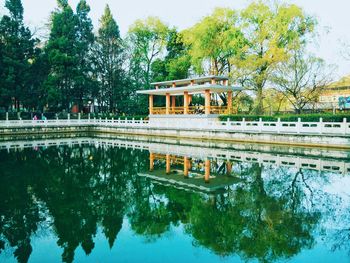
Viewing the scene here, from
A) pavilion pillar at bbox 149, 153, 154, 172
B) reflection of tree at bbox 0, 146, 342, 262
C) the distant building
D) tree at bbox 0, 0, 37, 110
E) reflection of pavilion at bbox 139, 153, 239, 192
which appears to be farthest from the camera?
tree at bbox 0, 0, 37, 110

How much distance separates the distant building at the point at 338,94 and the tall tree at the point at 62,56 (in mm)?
27365

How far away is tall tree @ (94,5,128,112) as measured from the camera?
41.5m

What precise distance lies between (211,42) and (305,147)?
55.0ft

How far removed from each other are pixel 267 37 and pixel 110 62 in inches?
834

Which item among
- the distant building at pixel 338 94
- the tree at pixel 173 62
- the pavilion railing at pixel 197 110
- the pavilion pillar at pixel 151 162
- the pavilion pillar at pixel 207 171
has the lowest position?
the pavilion pillar at pixel 151 162

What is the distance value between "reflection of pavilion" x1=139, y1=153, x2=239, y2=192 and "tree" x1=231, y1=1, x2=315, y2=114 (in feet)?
51.6

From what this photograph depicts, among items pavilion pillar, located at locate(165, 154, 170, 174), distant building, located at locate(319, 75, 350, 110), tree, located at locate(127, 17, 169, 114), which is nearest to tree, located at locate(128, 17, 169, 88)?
tree, located at locate(127, 17, 169, 114)

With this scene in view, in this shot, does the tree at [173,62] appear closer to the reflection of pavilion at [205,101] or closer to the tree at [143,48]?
the tree at [143,48]

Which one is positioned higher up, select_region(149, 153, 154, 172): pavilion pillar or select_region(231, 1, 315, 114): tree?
select_region(231, 1, 315, 114): tree

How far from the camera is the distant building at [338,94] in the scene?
29112 millimetres

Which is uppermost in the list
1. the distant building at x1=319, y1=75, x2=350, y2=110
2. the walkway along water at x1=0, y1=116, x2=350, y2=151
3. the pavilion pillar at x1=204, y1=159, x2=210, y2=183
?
the distant building at x1=319, y1=75, x2=350, y2=110

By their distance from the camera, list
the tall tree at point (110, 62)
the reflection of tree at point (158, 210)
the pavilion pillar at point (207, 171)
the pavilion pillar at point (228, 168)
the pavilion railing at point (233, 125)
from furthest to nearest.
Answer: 1. the tall tree at point (110, 62)
2. the pavilion railing at point (233, 125)
3. the pavilion pillar at point (228, 168)
4. the pavilion pillar at point (207, 171)
5. the reflection of tree at point (158, 210)

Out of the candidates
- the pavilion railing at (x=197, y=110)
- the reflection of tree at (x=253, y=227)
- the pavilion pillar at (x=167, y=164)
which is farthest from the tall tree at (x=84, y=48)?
the reflection of tree at (x=253, y=227)

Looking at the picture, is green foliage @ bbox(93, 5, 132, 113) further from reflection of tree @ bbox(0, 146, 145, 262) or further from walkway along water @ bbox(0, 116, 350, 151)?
reflection of tree @ bbox(0, 146, 145, 262)
